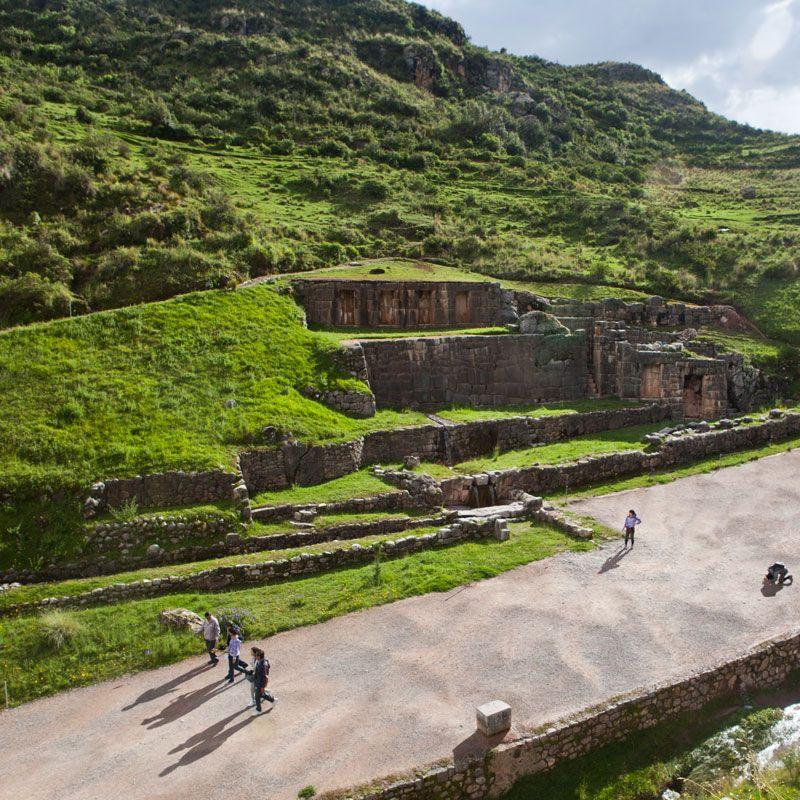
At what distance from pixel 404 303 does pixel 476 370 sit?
5188 mm

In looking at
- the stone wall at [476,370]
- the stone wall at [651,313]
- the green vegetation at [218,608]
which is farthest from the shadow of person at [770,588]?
the stone wall at [651,313]

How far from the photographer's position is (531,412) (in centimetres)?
2356

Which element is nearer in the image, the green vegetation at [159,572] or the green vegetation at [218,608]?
the green vegetation at [218,608]

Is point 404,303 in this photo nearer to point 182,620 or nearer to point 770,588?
point 770,588

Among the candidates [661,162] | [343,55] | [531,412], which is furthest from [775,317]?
[343,55]

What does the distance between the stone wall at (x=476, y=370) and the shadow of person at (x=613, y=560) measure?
1058 centimetres

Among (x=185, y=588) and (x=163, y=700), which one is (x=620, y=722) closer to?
(x=163, y=700)

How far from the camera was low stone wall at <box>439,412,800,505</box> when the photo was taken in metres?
18.2

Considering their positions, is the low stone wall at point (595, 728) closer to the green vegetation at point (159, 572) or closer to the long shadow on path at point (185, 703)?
the long shadow on path at point (185, 703)

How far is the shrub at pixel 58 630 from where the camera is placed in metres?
11.0

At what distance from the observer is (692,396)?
25484 mm

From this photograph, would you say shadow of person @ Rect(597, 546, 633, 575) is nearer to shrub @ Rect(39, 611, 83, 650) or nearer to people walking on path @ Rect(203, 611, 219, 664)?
people walking on path @ Rect(203, 611, 219, 664)

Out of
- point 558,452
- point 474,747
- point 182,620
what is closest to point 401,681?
point 474,747

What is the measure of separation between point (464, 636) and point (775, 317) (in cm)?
2849
